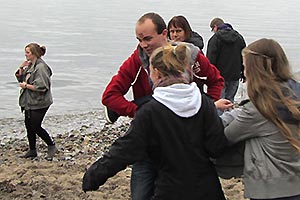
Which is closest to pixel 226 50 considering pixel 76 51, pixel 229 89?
pixel 229 89

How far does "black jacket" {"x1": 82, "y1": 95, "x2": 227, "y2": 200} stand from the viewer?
355 cm

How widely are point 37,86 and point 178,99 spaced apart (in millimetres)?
5381

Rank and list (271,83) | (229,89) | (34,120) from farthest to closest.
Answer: (229,89) → (34,120) → (271,83)

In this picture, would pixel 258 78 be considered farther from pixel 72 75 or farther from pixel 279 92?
pixel 72 75

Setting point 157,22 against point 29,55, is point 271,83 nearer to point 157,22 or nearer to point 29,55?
point 157,22

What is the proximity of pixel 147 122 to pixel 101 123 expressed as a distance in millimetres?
10584

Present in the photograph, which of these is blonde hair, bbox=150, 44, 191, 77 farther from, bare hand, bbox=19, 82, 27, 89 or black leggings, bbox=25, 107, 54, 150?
black leggings, bbox=25, 107, 54, 150

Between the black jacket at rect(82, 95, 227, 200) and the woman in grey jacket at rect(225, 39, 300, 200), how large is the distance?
0.65 ft

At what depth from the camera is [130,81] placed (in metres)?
4.34

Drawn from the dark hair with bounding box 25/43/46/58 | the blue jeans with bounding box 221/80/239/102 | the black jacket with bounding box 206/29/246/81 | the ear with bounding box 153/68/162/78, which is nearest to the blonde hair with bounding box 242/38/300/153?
the ear with bounding box 153/68/162/78

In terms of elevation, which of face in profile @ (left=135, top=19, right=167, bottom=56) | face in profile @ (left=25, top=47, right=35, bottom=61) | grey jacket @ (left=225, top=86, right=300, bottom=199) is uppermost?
face in profile @ (left=135, top=19, right=167, bottom=56)

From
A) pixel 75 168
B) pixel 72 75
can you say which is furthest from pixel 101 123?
pixel 72 75

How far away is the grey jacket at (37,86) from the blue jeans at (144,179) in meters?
4.73

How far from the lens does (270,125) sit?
354 cm
